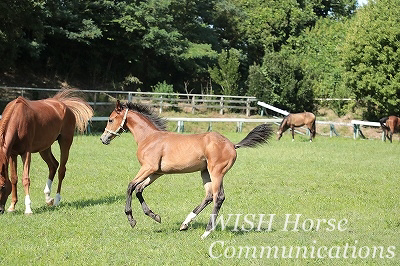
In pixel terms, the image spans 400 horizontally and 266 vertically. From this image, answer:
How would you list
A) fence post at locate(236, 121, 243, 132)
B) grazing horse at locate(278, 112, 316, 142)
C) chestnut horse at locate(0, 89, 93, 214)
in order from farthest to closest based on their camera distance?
1. fence post at locate(236, 121, 243, 132)
2. grazing horse at locate(278, 112, 316, 142)
3. chestnut horse at locate(0, 89, 93, 214)

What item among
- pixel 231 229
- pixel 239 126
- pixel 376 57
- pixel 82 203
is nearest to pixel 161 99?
pixel 239 126

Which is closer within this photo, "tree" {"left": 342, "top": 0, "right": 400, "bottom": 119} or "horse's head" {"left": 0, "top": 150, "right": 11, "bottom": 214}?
"horse's head" {"left": 0, "top": 150, "right": 11, "bottom": 214}

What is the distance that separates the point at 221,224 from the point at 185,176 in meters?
6.43

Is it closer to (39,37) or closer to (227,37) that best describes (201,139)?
(39,37)

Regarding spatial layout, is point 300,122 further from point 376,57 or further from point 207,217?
point 207,217

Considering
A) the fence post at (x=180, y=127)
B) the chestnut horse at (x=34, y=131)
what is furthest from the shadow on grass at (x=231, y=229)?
the fence post at (x=180, y=127)

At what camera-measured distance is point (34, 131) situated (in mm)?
11078

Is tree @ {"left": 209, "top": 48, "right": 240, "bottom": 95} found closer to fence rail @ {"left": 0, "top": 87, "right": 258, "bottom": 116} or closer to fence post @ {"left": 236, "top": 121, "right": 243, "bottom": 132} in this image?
fence rail @ {"left": 0, "top": 87, "right": 258, "bottom": 116}

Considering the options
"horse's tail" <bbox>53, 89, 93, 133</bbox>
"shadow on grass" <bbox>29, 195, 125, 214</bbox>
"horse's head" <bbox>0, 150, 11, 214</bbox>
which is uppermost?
"horse's tail" <bbox>53, 89, 93, 133</bbox>

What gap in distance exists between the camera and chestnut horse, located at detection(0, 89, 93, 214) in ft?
33.6

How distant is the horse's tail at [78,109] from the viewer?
13.0 metres

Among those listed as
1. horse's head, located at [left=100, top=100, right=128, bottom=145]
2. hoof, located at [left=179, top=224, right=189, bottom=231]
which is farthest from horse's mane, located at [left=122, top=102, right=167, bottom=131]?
hoof, located at [left=179, top=224, right=189, bottom=231]

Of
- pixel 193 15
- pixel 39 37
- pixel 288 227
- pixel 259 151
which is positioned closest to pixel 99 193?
pixel 288 227

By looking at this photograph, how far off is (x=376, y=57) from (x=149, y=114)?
30843mm
